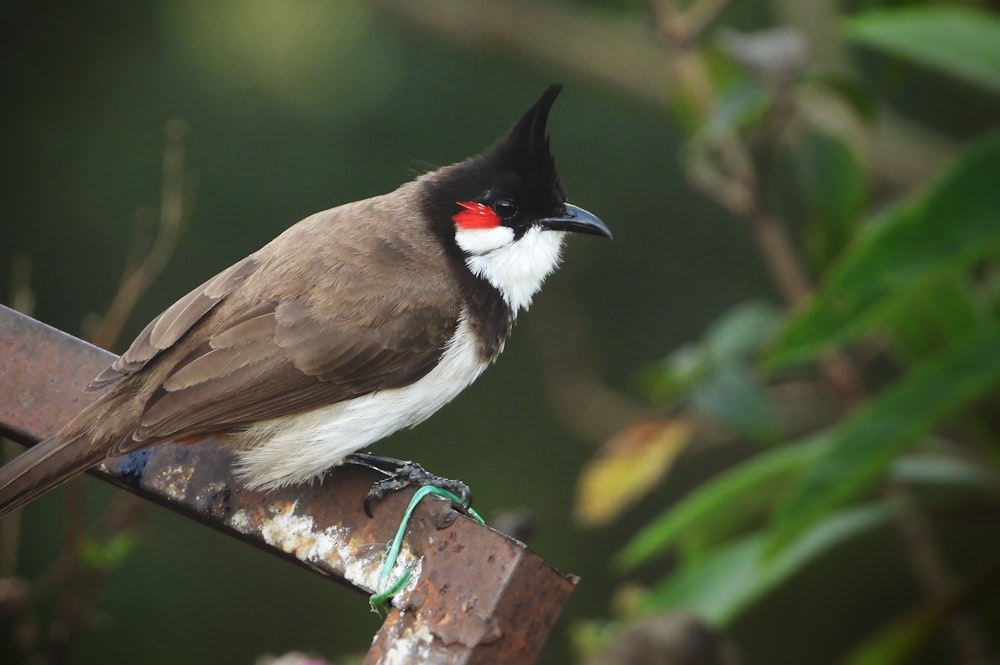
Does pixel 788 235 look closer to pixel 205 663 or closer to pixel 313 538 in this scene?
pixel 205 663

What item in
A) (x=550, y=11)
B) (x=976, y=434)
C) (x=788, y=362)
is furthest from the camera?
(x=550, y=11)

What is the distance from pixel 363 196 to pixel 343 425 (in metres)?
2.39

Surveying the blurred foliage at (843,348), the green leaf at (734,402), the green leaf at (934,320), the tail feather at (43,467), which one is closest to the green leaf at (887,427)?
the blurred foliage at (843,348)

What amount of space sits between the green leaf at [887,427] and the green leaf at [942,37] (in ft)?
1.84

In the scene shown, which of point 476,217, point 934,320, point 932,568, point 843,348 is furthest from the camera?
point 843,348

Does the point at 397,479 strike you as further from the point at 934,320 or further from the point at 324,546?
the point at 934,320

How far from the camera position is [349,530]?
1710mm

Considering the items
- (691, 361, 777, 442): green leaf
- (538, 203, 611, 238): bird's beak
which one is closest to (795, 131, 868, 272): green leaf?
(691, 361, 777, 442): green leaf

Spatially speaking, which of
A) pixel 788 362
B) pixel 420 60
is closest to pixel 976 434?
pixel 788 362

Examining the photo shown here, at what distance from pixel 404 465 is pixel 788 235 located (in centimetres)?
289

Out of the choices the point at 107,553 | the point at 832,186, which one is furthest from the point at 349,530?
the point at 832,186

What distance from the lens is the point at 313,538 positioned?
5.65 ft

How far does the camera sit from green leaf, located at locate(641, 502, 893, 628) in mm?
2844

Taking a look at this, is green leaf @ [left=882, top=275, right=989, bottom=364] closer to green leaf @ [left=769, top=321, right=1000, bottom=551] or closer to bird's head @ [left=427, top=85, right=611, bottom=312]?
green leaf @ [left=769, top=321, right=1000, bottom=551]
